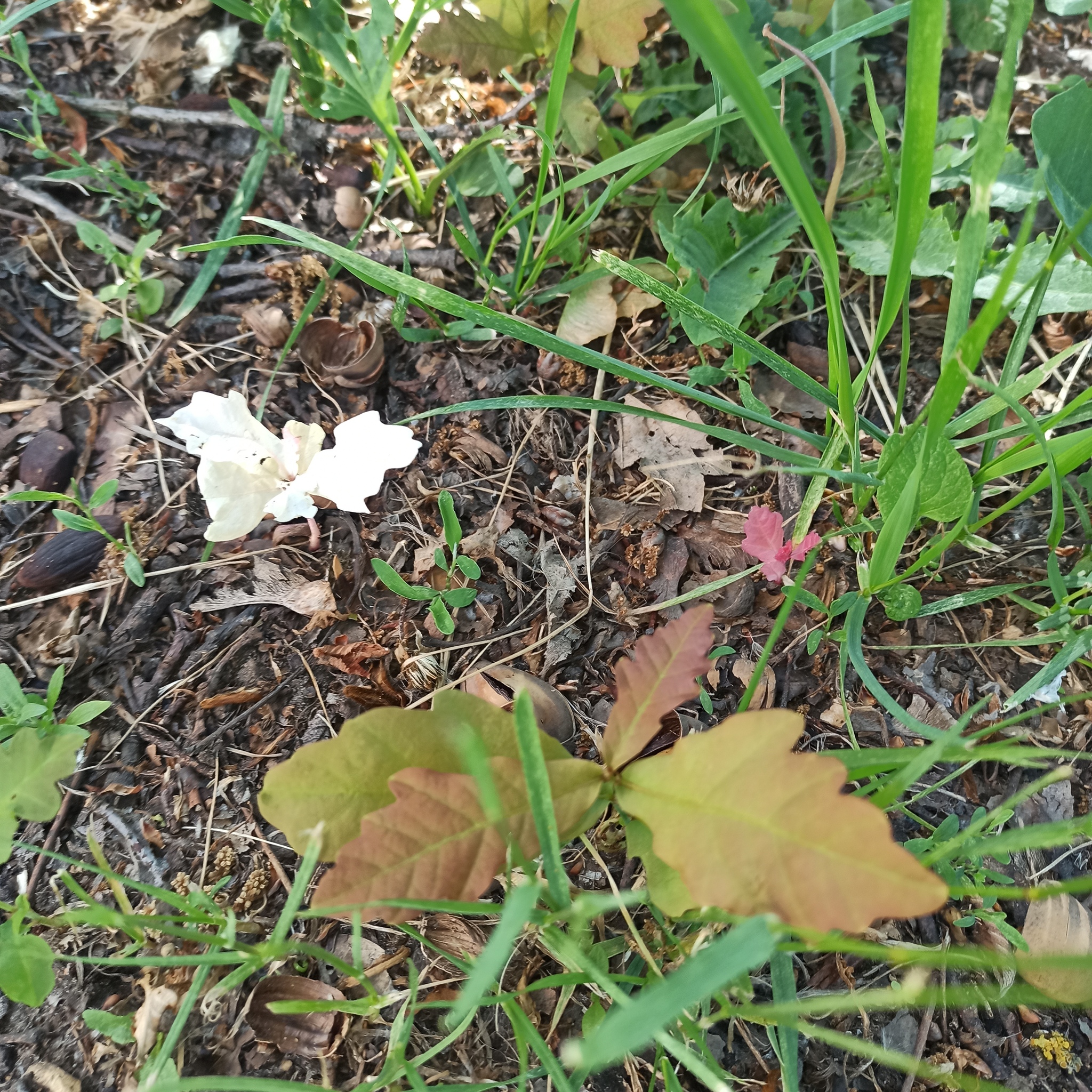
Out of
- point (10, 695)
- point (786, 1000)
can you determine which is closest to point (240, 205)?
point (10, 695)

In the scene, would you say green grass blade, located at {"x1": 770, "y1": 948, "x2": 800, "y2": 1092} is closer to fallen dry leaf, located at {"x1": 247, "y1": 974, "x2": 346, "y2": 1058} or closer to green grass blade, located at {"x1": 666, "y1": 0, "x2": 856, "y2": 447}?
fallen dry leaf, located at {"x1": 247, "y1": 974, "x2": 346, "y2": 1058}

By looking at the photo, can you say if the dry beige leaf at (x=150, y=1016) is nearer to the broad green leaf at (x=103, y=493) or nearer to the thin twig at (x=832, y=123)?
the broad green leaf at (x=103, y=493)

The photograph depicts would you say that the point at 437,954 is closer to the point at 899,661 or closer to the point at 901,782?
the point at 901,782

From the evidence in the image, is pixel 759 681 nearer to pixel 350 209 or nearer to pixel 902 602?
pixel 902 602

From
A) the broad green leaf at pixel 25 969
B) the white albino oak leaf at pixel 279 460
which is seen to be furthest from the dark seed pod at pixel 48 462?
the broad green leaf at pixel 25 969

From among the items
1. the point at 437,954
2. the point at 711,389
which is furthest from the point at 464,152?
the point at 437,954

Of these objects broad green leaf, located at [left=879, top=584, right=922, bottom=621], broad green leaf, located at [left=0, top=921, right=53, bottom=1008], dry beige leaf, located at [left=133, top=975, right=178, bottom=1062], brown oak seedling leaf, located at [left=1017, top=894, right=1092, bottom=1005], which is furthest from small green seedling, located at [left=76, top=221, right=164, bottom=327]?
brown oak seedling leaf, located at [left=1017, top=894, right=1092, bottom=1005]
